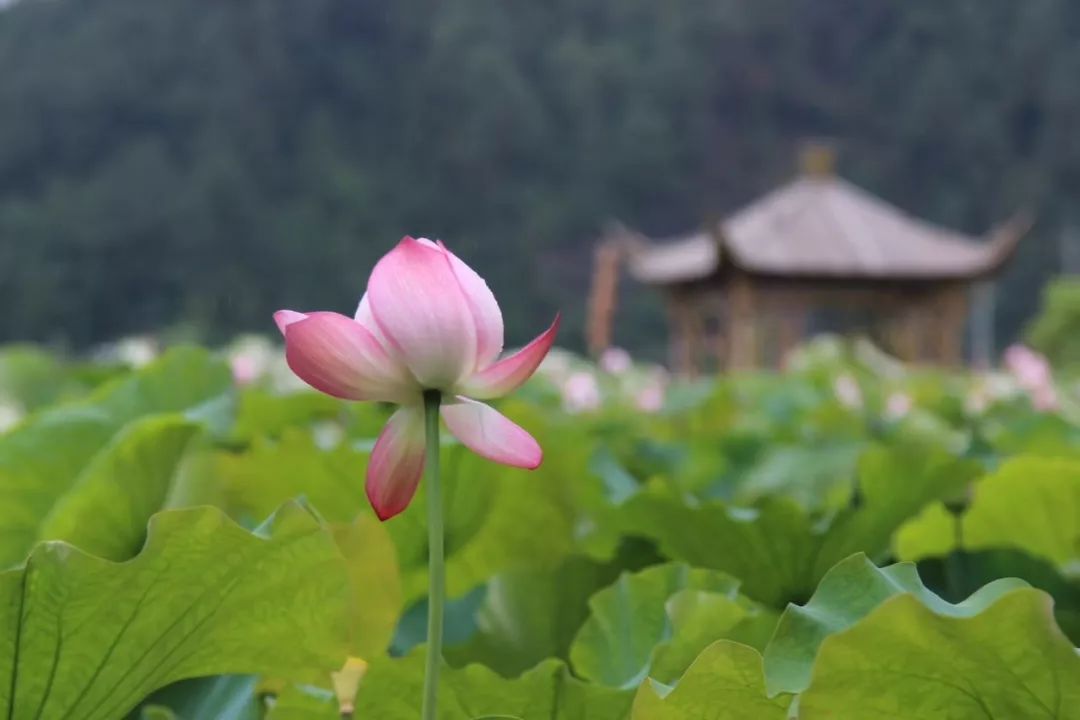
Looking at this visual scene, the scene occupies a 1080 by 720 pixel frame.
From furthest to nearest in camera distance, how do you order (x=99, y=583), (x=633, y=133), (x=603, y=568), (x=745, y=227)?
(x=633, y=133) → (x=745, y=227) → (x=603, y=568) → (x=99, y=583)

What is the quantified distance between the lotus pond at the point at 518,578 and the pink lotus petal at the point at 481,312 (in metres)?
0.06

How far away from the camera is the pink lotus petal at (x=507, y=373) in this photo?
27 cm

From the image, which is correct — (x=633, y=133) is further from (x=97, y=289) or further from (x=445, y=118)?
(x=97, y=289)

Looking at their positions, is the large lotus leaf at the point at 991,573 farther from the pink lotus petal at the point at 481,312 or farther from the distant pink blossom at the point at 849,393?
the distant pink blossom at the point at 849,393

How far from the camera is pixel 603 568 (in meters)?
0.43

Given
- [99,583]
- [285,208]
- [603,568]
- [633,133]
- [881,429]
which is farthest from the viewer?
[633,133]

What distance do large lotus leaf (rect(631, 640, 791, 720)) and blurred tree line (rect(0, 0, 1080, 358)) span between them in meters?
22.6

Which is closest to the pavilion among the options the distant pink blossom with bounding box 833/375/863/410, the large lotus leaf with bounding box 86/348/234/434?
the distant pink blossom with bounding box 833/375/863/410

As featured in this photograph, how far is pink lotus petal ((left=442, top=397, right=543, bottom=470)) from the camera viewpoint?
266 millimetres

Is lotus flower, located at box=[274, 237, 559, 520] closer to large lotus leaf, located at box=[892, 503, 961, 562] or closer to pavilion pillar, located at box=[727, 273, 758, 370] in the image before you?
large lotus leaf, located at box=[892, 503, 961, 562]

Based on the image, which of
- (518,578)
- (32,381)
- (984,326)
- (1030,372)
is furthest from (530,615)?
(984,326)

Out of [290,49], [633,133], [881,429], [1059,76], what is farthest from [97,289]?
[881,429]

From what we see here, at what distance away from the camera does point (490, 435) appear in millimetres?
266

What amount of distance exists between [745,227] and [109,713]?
10048mm
